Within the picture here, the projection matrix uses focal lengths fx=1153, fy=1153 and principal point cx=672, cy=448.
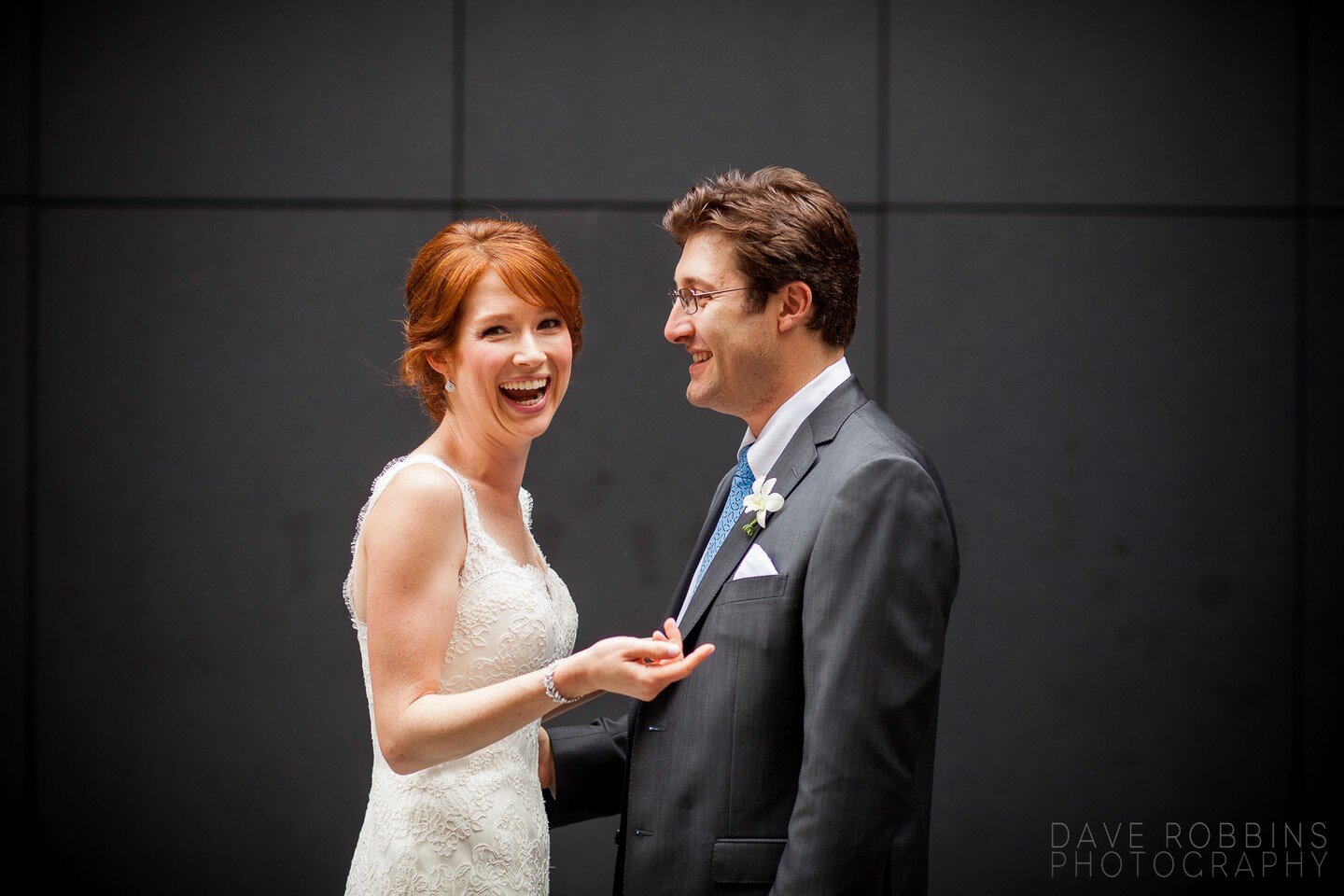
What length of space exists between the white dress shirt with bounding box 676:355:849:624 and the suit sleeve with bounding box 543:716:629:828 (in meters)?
0.54

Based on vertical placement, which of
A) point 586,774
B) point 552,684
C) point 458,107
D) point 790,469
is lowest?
point 586,774

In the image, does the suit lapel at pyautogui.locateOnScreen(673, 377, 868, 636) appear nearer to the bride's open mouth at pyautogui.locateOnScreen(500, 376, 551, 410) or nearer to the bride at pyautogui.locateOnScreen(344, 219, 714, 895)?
the bride at pyautogui.locateOnScreen(344, 219, 714, 895)

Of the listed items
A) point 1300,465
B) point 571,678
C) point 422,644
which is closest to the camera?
point 571,678

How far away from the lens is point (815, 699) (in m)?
2.00

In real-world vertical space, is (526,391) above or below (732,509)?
above

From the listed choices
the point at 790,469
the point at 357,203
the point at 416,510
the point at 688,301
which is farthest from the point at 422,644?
the point at 357,203

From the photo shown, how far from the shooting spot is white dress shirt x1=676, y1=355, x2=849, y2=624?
2367 mm

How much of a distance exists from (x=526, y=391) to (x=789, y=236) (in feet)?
2.10

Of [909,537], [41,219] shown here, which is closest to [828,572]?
[909,537]

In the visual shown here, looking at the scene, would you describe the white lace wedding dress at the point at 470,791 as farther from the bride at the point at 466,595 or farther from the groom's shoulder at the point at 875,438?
the groom's shoulder at the point at 875,438

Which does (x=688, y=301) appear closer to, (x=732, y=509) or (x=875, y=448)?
(x=732, y=509)

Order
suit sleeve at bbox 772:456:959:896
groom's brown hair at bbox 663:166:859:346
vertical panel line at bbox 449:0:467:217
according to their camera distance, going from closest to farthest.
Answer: suit sleeve at bbox 772:456:959:896 → groom's brown hair at bbox 663:166:859:346 → vertical panel line at bbox 449:0:467:217

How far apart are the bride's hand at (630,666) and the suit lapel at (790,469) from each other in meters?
0.11

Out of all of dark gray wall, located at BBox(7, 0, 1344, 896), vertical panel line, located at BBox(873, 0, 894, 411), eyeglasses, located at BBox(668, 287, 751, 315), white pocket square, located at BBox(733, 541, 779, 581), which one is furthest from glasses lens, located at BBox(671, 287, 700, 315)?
vertical panel line, located at BBox(873, 0, 894, 411)
